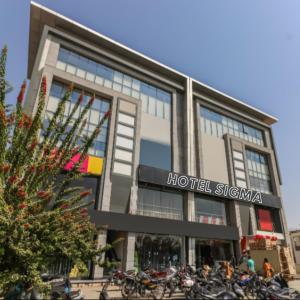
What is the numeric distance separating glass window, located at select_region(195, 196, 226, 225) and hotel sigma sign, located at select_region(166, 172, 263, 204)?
1.09 m

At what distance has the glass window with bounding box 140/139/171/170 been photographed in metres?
22.9

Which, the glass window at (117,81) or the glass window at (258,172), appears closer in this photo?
the glass window at (117,81)

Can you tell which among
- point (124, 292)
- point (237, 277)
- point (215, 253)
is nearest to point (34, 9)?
point (124, 292)

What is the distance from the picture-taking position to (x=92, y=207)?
18344 millimetres

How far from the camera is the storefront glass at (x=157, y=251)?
1925 cm

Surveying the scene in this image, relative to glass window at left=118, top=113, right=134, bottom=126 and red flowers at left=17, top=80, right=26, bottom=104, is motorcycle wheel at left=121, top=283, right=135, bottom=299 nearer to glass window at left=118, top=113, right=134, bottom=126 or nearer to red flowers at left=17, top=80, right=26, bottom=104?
red flowers at left=17, top=80, right=26, bottom=104

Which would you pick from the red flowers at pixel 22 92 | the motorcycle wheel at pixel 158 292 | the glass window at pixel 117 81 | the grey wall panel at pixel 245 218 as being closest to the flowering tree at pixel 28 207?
the red flowers at pixel 22 92

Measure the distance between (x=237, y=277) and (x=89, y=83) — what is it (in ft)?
59.8

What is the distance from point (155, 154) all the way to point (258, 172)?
15.6 metres

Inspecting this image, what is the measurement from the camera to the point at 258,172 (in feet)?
104

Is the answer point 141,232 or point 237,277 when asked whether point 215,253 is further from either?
point 237,277

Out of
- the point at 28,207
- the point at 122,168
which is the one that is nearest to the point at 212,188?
the point at 122,168

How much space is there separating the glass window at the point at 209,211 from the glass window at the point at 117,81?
31.0 ft

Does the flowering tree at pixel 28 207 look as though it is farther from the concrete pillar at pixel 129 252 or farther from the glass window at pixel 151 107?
the glass window at pixel 151 107
